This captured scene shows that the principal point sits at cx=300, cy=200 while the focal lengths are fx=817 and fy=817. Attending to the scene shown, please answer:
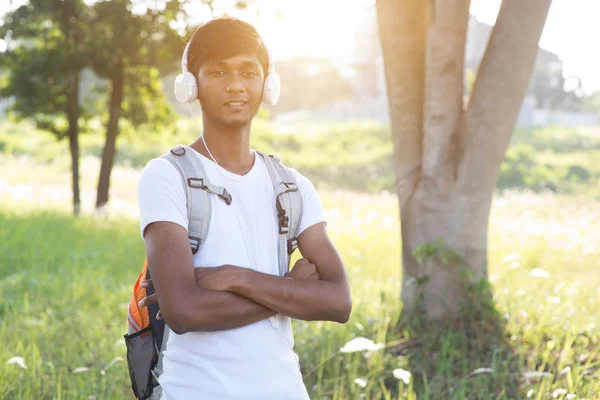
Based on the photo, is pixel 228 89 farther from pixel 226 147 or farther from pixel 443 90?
pixel 443 90

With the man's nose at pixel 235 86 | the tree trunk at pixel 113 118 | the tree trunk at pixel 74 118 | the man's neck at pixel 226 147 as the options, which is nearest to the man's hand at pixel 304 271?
the man's neck at pixel 226 147

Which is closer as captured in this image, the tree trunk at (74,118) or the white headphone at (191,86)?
the white headphone at (191,86)

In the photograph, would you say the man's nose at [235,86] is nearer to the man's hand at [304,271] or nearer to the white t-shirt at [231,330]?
the white t-shirt at [231,330]

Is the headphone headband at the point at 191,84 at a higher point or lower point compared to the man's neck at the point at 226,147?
higher

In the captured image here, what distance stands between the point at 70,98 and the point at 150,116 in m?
1.87

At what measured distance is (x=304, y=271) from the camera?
111 inches

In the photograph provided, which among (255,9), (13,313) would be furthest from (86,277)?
(255,9)

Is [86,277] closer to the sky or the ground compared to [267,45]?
closer to the ground

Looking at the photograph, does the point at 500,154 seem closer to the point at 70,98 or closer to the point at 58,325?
the point at 58,325

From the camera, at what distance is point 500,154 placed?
6.27 m

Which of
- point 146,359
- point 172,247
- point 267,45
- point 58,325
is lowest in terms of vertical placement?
point 58,325

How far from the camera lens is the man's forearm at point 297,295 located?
2580 millimetres

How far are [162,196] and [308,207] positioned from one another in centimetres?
59

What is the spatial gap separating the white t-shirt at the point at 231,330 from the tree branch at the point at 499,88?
375 cm
